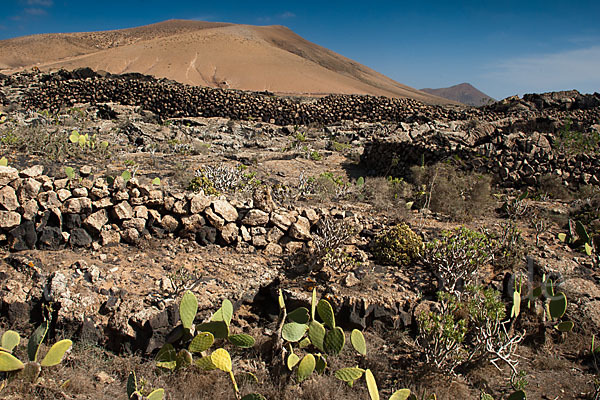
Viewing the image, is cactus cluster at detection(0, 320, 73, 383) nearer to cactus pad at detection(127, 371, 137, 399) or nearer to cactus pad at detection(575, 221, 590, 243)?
cactus pad at detection(127, 371, 137, 399)

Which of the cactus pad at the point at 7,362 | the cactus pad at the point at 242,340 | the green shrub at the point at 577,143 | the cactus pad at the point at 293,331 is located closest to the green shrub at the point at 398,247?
the cactus pad at the point at 293,331

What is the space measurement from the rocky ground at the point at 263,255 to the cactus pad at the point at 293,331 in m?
0.37

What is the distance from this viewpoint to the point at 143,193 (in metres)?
5.25

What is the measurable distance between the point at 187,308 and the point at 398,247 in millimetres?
2786

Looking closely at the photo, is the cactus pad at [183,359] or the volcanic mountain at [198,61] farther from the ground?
the volcanic mountain at [198,61]

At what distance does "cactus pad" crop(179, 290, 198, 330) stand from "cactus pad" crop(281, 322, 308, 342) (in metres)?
0.85

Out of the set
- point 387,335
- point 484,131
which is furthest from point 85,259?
point 484,131

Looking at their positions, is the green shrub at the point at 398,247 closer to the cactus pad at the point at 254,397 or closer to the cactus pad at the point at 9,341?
the cactus pad at the point at 254,397

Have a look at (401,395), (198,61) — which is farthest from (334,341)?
(198,61)

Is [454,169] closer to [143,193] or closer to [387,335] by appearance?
[387,335]

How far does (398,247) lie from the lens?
503cm

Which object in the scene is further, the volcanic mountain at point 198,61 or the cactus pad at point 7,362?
the volcanic mountain at point 198,61

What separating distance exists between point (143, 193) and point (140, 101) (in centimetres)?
1354

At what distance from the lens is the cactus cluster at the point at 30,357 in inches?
110
